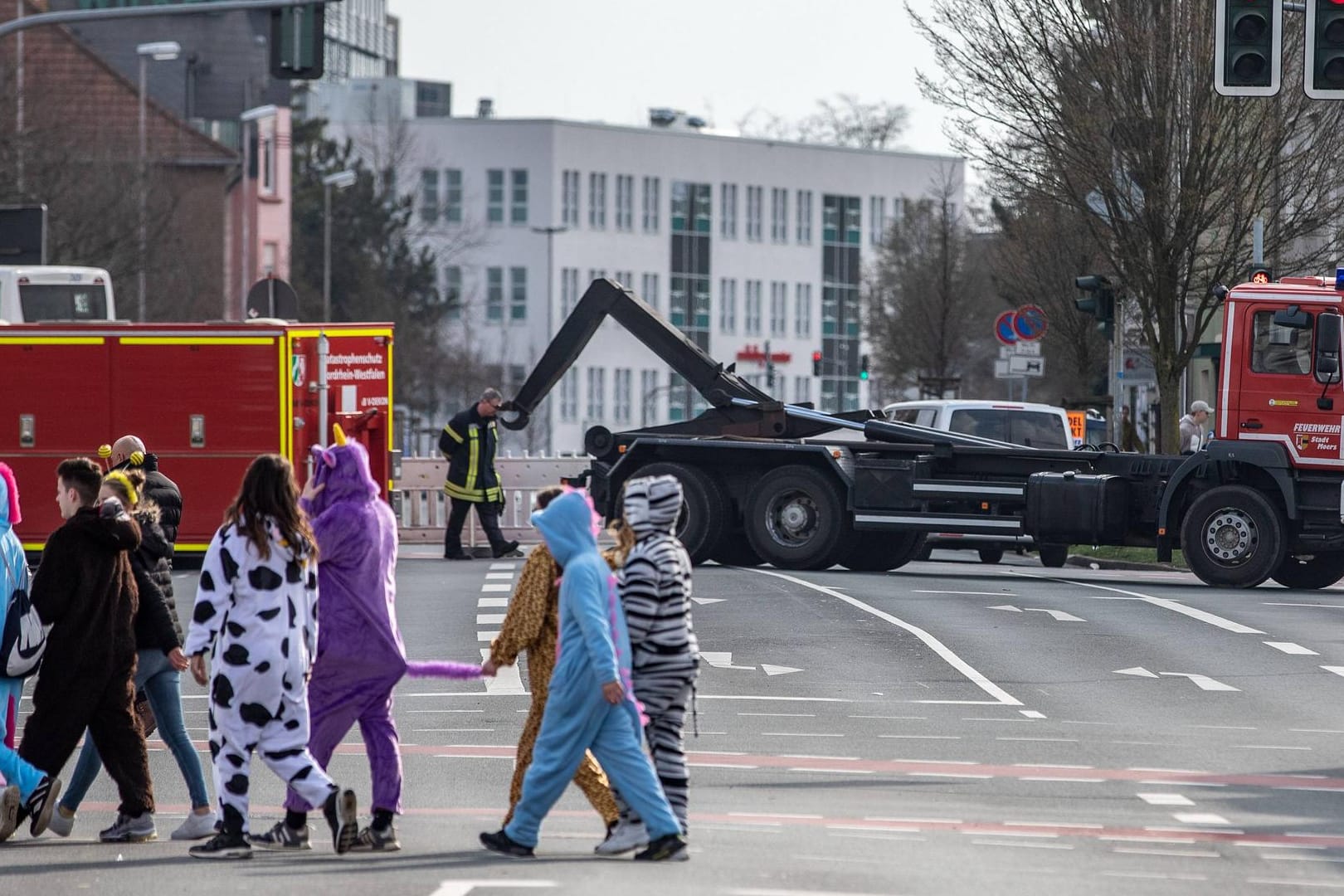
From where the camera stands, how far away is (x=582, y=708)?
1006 centimetres

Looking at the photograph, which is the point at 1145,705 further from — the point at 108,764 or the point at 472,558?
the point at 472,558

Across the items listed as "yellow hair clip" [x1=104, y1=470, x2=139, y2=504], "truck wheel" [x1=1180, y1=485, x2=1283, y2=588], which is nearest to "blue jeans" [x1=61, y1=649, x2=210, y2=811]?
"yellow hair clip" [x1=104, y1=470, x2=139, y2=504]

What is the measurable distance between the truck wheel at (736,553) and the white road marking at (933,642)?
133 cm

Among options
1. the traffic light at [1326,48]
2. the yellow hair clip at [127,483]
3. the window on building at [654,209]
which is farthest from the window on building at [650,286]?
the yellow hair clip at [127,483]

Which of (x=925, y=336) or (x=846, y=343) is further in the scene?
(x=846, y=343)

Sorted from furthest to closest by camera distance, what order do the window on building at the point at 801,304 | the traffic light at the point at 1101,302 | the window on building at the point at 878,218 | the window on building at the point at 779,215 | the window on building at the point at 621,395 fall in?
1. the window on building at the point at 878,218
2. the window on building at the point at 801,304
3. the window on building at the point at 779,215
4. the window on building at the point at 621,395
5. the traffic light at the point at 1101,302

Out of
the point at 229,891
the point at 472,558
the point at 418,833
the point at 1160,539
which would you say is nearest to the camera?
the point at 229,891

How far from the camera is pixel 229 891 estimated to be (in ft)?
31.1

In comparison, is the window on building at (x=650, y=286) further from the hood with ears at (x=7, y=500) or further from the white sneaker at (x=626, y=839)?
the white sneaker at (x=626, y=839)

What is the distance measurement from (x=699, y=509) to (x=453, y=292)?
261 feet

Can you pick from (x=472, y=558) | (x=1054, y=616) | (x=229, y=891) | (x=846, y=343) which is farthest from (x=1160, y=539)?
Result: (x=846, y=343)

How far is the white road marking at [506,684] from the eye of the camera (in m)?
17.1

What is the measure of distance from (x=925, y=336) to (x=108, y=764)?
5816cm

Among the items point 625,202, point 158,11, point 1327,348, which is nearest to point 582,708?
point 158,11
